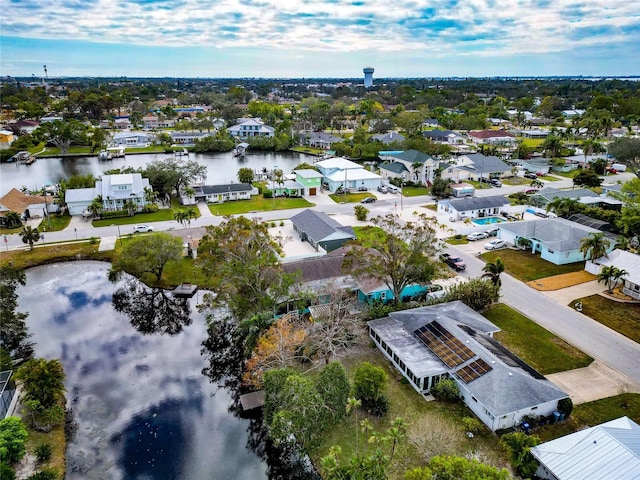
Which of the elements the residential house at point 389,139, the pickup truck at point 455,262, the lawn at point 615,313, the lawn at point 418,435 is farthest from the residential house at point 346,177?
the lawn at point 418,435

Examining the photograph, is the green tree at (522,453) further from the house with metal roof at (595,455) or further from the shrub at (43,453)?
the shrub at (43,453)

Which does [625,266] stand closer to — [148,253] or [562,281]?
[562,281]

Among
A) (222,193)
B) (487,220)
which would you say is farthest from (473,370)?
(222,193)

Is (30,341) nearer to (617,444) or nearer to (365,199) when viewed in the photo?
(617,444)

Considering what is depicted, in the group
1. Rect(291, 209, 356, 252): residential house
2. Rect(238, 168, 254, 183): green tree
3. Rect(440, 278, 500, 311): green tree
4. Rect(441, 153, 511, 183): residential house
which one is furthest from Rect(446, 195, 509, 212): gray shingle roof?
Rect(238, 168, 254, 183): green tree

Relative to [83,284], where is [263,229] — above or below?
above

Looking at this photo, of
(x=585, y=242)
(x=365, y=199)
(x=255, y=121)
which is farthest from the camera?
(x=255, y=121)

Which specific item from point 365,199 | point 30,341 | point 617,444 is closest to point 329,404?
point 617,444
